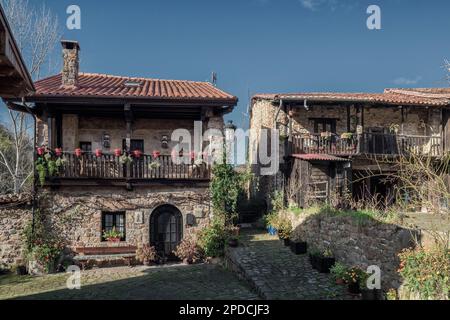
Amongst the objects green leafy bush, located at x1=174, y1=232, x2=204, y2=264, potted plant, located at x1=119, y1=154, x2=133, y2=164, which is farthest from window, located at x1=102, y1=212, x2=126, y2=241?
green leafy bush, located at x1=174, y1=232, x2=204, y2=264

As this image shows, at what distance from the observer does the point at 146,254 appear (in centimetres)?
1192

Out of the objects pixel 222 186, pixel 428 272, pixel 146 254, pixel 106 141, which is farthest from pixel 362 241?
pixel 106 141

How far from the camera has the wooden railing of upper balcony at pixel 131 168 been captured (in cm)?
1201

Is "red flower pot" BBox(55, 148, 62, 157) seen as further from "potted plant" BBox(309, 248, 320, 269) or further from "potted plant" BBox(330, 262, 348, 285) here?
"potted plant" BBox(330, 262, 348, 285)

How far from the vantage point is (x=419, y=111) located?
1834 cm

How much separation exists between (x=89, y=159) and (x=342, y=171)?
1081cm

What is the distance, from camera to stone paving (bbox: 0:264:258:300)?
27.9 ft

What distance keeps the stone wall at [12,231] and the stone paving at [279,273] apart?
7.60 meters

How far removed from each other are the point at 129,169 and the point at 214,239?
A: 420cm

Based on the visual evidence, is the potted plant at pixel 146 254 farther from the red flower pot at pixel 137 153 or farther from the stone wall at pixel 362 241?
the stone wall at pixel 362 241
